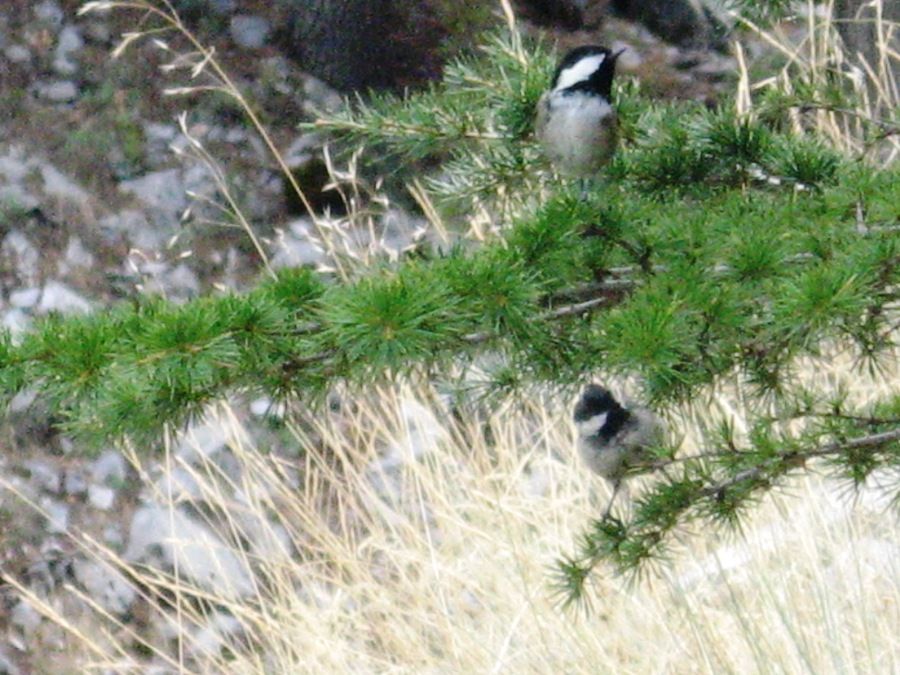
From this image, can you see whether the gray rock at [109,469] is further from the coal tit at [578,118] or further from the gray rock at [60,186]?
the coal tit at [578,118]

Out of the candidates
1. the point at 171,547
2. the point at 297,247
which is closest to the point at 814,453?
the point at 171,547

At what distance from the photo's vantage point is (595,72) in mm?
1861

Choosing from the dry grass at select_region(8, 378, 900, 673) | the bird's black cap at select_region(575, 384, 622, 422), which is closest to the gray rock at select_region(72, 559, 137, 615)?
the dry grass at select_region(8, 378, 900, 673)

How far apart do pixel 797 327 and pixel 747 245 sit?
167 mm

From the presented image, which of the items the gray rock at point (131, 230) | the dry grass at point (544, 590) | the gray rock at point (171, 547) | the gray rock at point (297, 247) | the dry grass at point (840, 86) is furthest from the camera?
the gray rock at point (131, 230)

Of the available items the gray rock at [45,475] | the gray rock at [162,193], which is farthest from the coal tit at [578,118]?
the gray rock at [162,193]

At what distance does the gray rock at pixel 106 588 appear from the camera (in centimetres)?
464

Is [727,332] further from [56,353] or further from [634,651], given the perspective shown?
[634,651]

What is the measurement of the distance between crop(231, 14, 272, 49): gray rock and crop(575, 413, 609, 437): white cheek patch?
5228mm

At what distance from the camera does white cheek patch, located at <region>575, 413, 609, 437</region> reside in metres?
1.73

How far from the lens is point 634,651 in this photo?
2.95 metres

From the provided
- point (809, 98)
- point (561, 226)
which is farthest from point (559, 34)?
point (561, 226)

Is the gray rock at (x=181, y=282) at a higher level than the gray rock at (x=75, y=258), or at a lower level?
lower

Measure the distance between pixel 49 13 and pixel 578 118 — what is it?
5.51 meters
